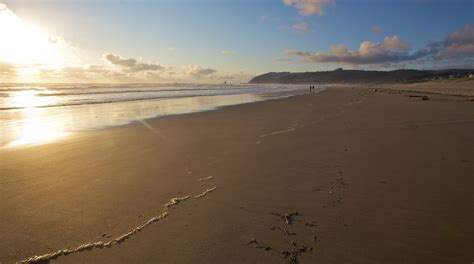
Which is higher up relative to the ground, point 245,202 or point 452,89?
point 245,202

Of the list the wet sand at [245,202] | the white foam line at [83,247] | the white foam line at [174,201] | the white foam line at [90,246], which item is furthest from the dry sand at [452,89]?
the white foam line at [83,247]

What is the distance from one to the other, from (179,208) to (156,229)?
1.92 ft

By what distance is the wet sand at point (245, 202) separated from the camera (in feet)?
9.91

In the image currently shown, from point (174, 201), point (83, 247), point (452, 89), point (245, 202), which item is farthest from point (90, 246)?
point (452, 89)

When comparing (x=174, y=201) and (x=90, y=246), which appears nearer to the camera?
(x=90, y=246)

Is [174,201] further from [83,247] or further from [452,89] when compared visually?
[452,89]

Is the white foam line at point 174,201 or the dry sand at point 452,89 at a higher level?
the white foam line at point 174,201

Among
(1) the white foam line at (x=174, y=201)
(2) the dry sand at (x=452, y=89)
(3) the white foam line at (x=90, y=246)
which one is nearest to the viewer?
(3) the white foam line at (x=90, y=246)

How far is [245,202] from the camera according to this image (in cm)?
420

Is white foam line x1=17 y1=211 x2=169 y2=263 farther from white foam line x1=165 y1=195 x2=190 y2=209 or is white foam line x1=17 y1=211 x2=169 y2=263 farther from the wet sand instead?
white foam line x1=165 y1=195 x2=190 y2=209

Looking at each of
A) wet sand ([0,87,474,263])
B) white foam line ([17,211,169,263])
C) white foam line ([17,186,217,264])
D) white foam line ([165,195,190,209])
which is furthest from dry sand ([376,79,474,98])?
white foam line ([17,211,169,263])

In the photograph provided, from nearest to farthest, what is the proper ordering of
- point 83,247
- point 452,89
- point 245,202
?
point 83,247, point 245,202, point 452,89

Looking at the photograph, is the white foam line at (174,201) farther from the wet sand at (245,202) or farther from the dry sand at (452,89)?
the dry sand at (452,89)

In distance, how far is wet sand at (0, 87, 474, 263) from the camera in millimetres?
3020
